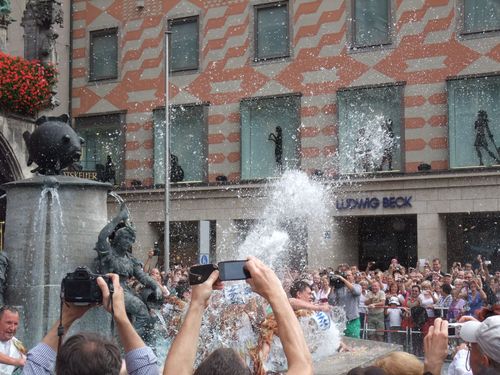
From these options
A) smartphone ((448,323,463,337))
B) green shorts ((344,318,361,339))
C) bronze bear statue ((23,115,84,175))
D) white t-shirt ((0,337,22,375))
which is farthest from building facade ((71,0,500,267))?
smartphone ((448,323,463,337))

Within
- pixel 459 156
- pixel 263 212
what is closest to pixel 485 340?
pixel 459 156

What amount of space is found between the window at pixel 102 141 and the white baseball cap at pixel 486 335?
103 feet

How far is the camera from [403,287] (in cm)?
2067

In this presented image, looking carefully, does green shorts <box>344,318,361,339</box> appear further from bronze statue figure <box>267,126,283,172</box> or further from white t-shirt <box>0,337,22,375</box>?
bronze statue figure <box>267,126,283,172</box>

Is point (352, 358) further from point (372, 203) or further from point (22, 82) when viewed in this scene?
point (372, 203)

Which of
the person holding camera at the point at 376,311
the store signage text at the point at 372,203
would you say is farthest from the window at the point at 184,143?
the person holding camera at the point at 376,311

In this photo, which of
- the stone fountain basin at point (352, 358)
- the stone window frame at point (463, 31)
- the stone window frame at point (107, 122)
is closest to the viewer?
the stone fountain basin at point (352, 358)

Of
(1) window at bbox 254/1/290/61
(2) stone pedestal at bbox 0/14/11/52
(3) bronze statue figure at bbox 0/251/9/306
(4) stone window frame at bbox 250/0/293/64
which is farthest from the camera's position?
(1) window at bbox 254/1/290/61

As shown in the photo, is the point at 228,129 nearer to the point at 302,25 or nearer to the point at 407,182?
the point at 302,25

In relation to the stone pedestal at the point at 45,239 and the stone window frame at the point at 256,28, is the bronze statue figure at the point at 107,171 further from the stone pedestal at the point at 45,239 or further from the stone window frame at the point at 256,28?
the stone pedestal at the point at 45,239

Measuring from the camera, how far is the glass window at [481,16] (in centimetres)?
2842

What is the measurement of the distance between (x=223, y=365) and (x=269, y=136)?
1148 inches

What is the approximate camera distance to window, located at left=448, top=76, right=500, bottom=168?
28.4 metres

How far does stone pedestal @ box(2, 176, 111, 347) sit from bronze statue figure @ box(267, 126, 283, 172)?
22.2 meters
